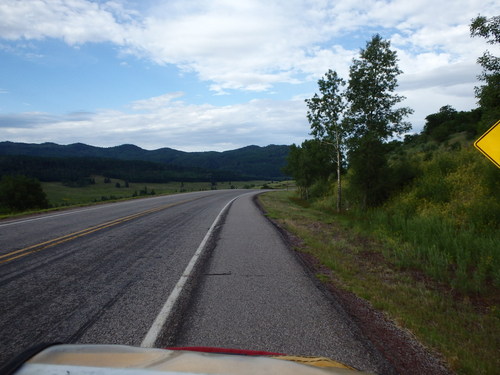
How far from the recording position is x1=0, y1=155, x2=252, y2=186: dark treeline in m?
108

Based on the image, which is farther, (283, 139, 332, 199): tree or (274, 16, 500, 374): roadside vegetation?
(283, 139, 332, 199): tree

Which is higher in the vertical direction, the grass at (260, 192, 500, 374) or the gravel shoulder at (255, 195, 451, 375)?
the gravel shoulder at (255, 195, 451, 375)

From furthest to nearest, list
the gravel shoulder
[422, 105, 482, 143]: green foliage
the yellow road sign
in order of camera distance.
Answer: [422, 105, 482, 143]: green foliage
the yellow road sign
the gravel shoulder

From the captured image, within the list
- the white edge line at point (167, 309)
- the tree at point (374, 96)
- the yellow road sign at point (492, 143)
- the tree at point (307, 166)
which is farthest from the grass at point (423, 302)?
the tree at point (307, 166)

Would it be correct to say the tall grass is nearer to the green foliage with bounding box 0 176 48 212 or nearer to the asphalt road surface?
the asphalt road surface

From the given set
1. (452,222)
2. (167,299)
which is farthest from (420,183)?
(167,299)

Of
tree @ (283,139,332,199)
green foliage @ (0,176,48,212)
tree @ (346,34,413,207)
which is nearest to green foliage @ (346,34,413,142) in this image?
tree @ (346,34,413,207)

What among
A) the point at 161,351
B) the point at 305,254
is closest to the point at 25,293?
the point at 161,351

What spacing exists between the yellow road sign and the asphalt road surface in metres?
3.02

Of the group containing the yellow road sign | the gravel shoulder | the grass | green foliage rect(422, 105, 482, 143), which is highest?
green foliage rect(422, 105, 482, 143)

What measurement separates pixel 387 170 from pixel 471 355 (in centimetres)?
1618

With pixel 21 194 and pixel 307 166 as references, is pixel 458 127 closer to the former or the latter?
pixel 307 166

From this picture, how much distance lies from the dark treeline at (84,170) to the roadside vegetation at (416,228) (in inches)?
3960

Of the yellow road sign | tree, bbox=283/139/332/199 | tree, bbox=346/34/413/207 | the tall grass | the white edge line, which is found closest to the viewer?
the white edge line
